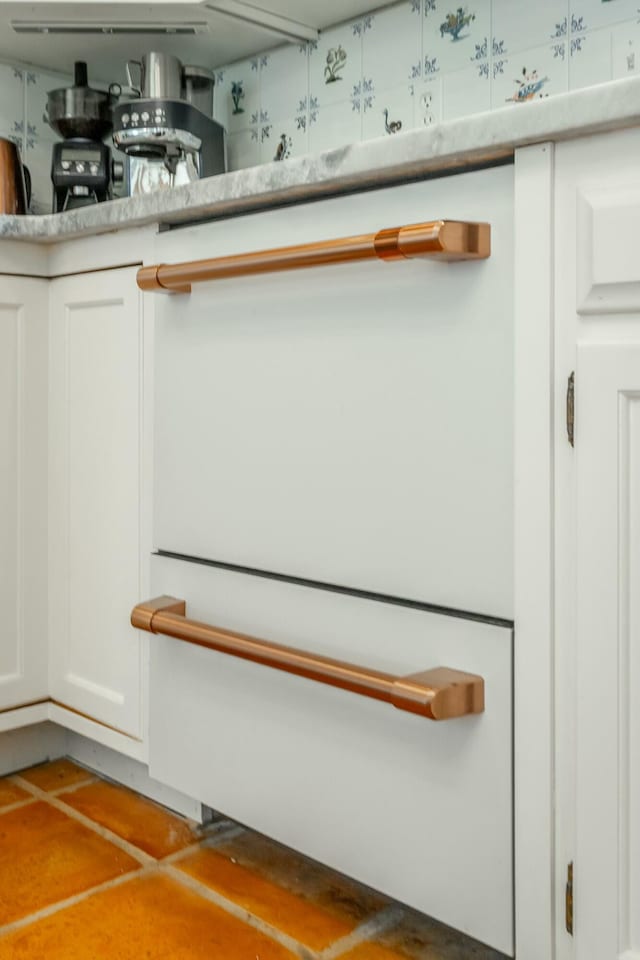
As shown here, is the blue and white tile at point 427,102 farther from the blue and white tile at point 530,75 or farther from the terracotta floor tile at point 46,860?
the terracotta floor tile at point 46,860

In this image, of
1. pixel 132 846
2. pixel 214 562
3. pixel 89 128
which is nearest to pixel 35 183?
pixel 89 128

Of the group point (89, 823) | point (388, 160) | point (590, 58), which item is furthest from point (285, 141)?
point (89, 823)

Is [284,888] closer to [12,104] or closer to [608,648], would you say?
[608,648]

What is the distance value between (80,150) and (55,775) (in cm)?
111

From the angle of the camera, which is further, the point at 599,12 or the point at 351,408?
the point at 599,12

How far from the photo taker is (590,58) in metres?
1.42

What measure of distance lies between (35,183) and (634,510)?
157 cm

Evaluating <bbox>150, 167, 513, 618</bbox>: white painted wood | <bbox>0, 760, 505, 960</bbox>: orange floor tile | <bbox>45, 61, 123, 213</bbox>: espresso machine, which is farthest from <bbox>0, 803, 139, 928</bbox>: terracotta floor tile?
<bbox>45, 61, 123, 213</bbox>: espresso machine

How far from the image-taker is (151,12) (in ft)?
5.61

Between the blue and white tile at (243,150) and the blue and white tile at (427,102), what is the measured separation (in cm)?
37

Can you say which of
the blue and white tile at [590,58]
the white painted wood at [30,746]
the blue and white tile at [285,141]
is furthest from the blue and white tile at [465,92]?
the white painted wood at [30,746]

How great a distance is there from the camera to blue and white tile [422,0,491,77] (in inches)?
60.9

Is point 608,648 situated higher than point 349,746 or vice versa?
point 608,648

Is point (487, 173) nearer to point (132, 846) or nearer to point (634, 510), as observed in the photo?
point (634, 510)
